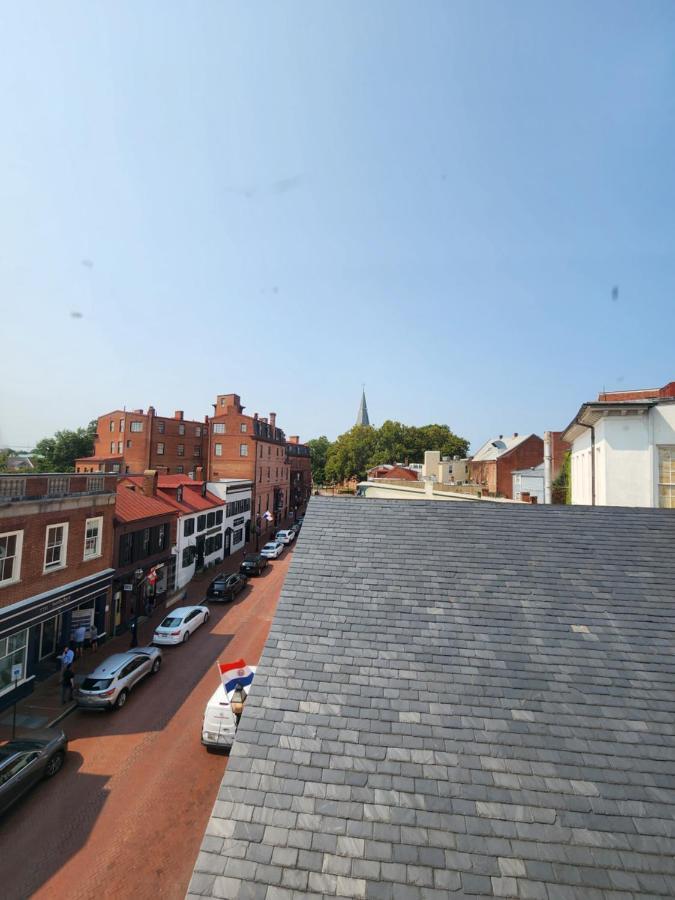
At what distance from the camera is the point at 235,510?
123 ft

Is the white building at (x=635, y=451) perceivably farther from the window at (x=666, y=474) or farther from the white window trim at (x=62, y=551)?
the white window trim at (x=62, y=551)

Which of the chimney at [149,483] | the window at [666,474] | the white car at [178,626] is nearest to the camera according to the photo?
the window at [666,474]

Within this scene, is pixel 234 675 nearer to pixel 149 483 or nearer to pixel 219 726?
pixel 219 726

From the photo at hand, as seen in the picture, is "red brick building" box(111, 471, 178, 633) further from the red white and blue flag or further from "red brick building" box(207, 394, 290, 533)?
"red brick building" box(207, 394, 290, 533)

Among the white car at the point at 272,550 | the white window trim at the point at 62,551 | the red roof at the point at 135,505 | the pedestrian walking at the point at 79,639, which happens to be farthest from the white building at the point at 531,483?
the white window trim at the point at 62,551

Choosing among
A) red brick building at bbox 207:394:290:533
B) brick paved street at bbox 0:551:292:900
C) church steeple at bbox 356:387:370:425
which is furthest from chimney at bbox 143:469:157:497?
church steeple at bbox 356:387:370:425

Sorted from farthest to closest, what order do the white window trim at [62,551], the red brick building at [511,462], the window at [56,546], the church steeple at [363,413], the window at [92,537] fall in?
the church steeple at [363,413] → the red brick building at [511,462] → the window at [92,537] → the window at [56,546] → the white window trim at [62,551]

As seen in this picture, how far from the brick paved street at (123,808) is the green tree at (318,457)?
247 feet

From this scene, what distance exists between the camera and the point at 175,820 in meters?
9.31

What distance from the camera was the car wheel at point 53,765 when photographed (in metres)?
10.5

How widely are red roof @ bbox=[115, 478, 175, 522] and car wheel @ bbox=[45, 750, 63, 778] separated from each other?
36.3 ft

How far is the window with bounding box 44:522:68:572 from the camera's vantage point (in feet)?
52.3

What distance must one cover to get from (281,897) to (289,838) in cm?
44

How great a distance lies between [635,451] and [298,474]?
64099mm
